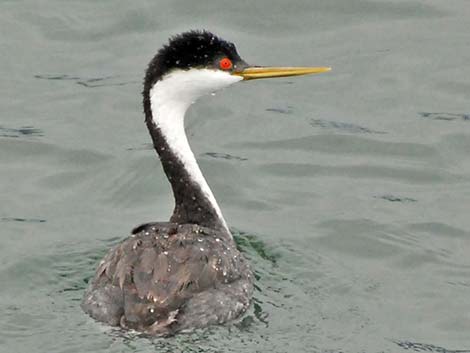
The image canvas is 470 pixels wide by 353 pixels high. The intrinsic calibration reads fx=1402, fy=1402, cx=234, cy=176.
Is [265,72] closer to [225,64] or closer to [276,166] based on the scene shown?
[225,64]

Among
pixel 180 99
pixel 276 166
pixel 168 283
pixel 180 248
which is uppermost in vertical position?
pixel 180 99

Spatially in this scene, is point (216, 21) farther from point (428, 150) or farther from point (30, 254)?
point (30, 254)

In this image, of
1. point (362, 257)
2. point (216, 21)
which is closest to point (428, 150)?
point (362, 257)

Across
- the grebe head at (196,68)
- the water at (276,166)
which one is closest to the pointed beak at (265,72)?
the grebe head at (196,68)

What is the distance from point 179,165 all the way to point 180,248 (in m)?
1.50

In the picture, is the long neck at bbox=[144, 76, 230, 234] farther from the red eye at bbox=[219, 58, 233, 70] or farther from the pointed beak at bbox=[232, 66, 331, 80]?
the pointed beak at bbox=[232, 66, 331, 80]

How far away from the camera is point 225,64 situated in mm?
11805

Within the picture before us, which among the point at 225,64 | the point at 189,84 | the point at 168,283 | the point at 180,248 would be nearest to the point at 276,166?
the point at 225,64

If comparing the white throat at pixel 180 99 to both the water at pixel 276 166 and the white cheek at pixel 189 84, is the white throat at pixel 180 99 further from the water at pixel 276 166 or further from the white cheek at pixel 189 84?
the water at pixel 276 166

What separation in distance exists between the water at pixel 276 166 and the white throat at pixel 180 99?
1008 millimetres

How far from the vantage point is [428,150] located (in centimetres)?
1421

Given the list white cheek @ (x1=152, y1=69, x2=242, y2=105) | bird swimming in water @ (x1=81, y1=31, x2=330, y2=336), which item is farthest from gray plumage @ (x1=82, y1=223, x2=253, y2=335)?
white cheek @ (x1=152, y1=69, x2=242, y2=105)

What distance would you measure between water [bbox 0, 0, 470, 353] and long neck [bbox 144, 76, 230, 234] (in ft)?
2.16

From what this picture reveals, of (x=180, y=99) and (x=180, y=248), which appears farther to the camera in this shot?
(x=180, y=99)
